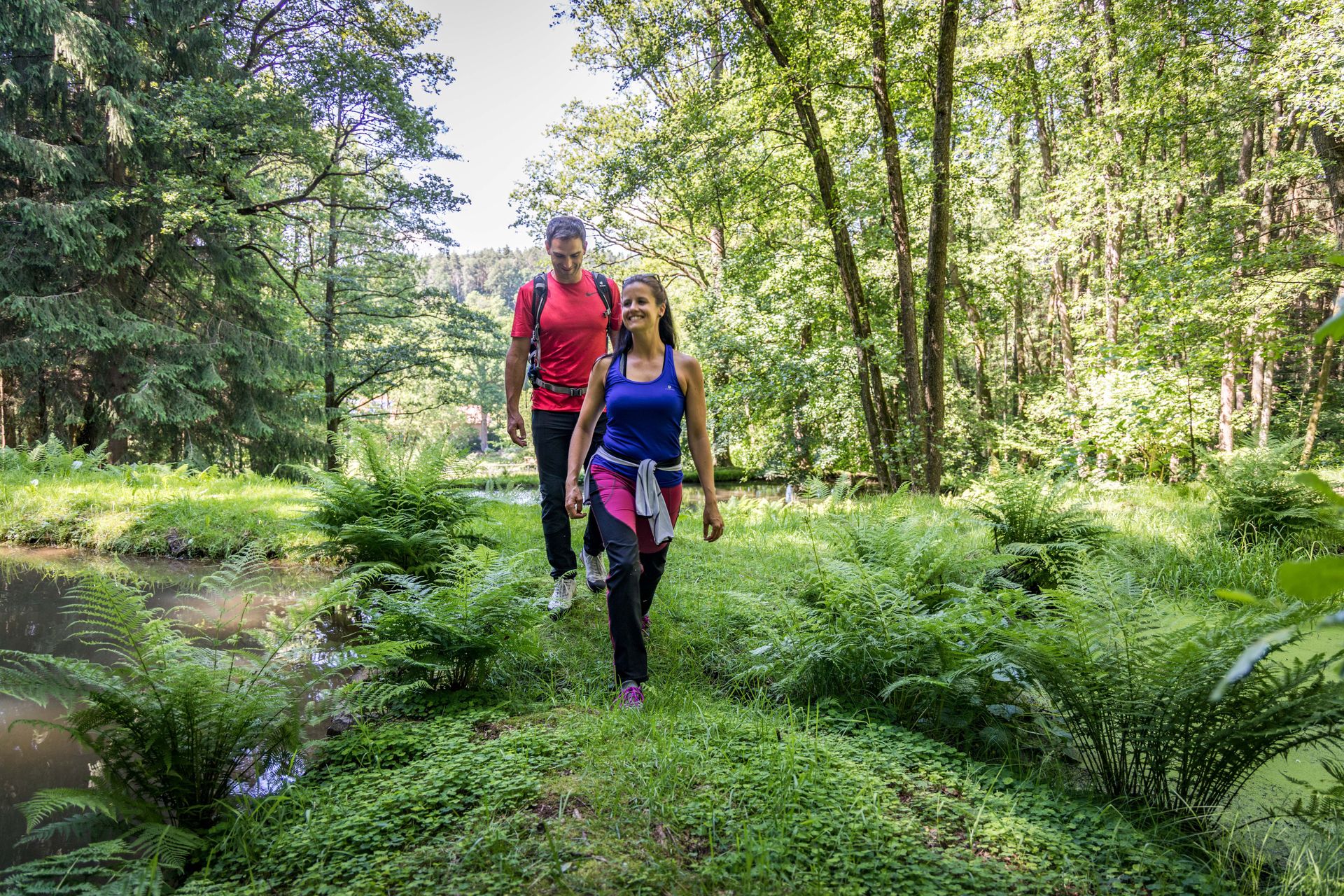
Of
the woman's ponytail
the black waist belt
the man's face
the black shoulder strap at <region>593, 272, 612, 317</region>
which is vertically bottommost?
the black waist belt

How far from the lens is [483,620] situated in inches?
126

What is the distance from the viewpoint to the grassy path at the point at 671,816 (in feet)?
6.01

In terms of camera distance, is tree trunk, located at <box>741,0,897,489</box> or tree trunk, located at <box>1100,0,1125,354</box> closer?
tree trunk, located at <box>741,0,897,489</box>

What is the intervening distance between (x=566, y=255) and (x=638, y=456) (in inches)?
67.1

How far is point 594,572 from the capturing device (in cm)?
477

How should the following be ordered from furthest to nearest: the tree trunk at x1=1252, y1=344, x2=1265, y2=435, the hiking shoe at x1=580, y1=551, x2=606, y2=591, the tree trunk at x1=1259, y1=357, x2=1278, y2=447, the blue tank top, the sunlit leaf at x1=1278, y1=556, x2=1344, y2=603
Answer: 1. the tree trunk at x1=1252, y1=344, x2=1265, y2=435
2. the tree trunk at x1=1259, y1=357, x2=1278, y2=447
3. the hiking shoe at x1=580, y1=551, x2=606, y2=591
4. the blue tank top
5. the sunlit leaf at x1=1278, y1=556, x2=1344, y2=603

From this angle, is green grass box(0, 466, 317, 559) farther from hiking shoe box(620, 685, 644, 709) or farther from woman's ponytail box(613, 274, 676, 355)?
hiking shoe box(620, 685, 644, 709)

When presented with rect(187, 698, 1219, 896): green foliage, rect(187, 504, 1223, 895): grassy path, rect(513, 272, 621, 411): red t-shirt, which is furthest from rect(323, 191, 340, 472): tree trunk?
rect(187, 698, 1219, 896): green foliage

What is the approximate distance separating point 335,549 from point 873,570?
14.0ft

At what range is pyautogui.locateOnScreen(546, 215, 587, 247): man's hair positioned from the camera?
4406 millimetres

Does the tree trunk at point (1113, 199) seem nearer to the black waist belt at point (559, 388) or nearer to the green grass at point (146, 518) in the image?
the black waist belt at point (559, 388)

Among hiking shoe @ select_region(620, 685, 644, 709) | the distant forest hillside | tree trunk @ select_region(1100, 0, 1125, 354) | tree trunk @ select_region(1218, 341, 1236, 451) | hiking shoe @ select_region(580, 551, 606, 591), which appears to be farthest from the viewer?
the distant forest hillside

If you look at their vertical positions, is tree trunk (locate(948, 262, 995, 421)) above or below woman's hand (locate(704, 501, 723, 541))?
above

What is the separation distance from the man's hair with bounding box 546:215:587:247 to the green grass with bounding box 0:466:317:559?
3444 mm
